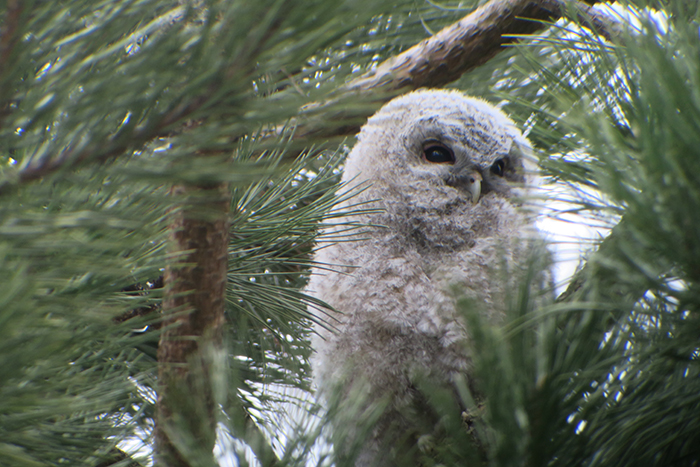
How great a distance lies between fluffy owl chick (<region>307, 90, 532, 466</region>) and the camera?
79 centimetres

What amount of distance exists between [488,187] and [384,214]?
0.22 metres

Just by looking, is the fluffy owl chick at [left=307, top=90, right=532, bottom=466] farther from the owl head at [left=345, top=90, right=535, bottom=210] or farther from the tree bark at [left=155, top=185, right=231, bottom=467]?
the tree bark at [left=155, top=185, right=231, bottom=467]

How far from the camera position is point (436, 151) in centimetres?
96

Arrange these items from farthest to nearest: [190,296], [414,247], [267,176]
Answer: [414,247] → [190,296] → [267,176]

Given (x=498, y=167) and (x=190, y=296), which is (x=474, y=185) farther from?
(x=190, y=296)

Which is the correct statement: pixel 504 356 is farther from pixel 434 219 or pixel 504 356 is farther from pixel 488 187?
pixel 488 187

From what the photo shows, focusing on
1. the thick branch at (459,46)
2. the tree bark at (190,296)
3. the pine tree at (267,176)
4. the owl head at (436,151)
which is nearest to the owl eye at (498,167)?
the owl head at (436,151)

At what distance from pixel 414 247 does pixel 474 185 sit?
156mm

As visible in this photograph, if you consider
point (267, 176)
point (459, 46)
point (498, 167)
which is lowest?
point (267, 176)

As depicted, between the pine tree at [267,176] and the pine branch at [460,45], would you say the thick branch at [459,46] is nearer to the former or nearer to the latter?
the pine branch at [460,45]

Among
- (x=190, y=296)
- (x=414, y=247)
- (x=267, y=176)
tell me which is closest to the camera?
(x=267, y=176)

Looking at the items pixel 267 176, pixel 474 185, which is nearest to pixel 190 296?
pixel 267 176

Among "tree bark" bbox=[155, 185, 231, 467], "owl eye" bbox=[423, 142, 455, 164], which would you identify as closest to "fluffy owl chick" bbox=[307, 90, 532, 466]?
"owl eye" bbox=[423, 142, 455, 164]

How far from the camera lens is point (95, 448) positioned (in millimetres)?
705
